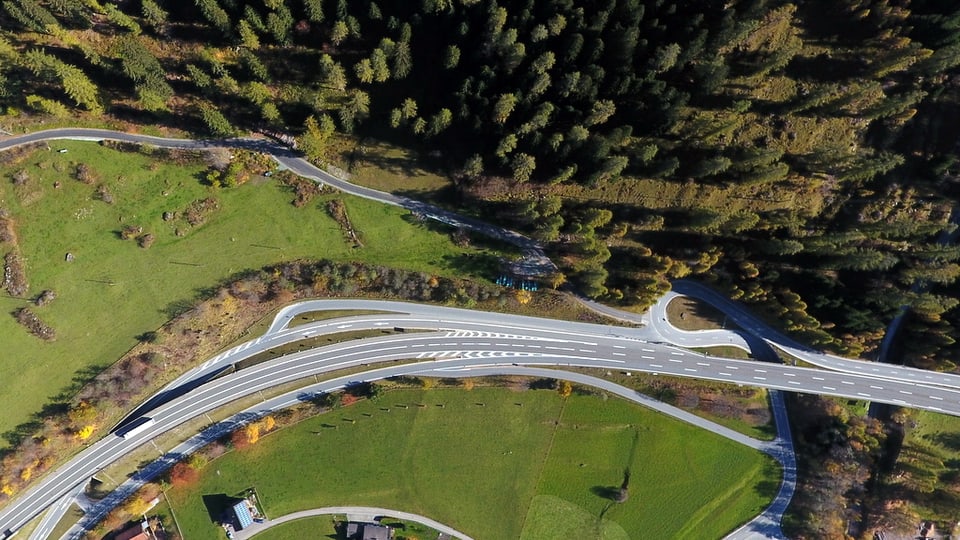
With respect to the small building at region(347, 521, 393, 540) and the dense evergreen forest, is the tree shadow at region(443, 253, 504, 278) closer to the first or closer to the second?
the dense evergreen forest

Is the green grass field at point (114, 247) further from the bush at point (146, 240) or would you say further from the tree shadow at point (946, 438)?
the tree shadow at point (946, 438)

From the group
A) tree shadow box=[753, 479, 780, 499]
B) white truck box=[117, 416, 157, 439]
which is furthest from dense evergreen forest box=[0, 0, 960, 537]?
white truck box=[117, 416, 157, 439]

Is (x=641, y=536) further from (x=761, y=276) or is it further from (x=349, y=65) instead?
(x=349, y=65)

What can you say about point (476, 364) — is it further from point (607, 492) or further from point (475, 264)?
point (607, 492)

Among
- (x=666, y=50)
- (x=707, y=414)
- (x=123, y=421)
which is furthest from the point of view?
(x=707, y=414)

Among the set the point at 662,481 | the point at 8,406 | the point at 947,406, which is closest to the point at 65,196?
the point at 8,406

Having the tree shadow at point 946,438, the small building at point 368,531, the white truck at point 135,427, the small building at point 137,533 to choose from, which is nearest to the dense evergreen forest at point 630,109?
the tree shadow at point 946,438

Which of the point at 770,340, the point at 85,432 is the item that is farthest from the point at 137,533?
the point at 770,340
